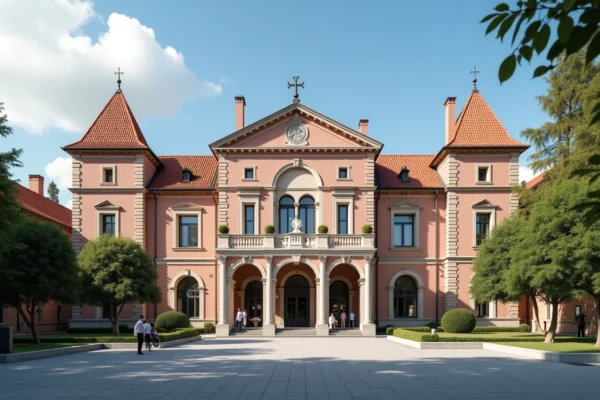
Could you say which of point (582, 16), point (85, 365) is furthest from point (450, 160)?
point (582, 16)

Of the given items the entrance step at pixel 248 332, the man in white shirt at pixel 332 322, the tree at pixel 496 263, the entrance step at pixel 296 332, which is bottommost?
the entrance step at pixel 248 332

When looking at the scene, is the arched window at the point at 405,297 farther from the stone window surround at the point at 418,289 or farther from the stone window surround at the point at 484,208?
the stone window surround at the point at 484,208

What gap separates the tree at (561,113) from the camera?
124ft

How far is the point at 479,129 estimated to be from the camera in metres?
43.6

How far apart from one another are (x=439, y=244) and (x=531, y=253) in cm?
1529

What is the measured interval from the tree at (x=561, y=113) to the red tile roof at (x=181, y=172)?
82.8ft

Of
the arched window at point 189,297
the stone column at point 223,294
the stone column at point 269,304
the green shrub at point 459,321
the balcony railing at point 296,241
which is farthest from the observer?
the arched window at point 189,297

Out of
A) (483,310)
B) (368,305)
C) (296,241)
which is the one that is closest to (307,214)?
(296,241)

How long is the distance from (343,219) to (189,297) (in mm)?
13684

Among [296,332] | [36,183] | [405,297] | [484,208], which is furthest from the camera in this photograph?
[36,183]

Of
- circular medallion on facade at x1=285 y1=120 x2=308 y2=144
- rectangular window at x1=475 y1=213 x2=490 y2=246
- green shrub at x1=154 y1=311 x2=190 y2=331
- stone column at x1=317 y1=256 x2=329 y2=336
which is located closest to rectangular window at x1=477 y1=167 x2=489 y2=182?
rectangular window at x1=475 y1=213 x2=490 y2=246

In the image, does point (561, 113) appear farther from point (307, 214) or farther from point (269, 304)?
point (269, 304)

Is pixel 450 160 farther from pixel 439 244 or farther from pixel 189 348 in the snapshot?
pixel 189 348

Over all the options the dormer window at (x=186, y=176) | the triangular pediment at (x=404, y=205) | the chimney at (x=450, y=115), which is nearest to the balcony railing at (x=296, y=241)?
the triangular pediment at (x=404, y=205)
